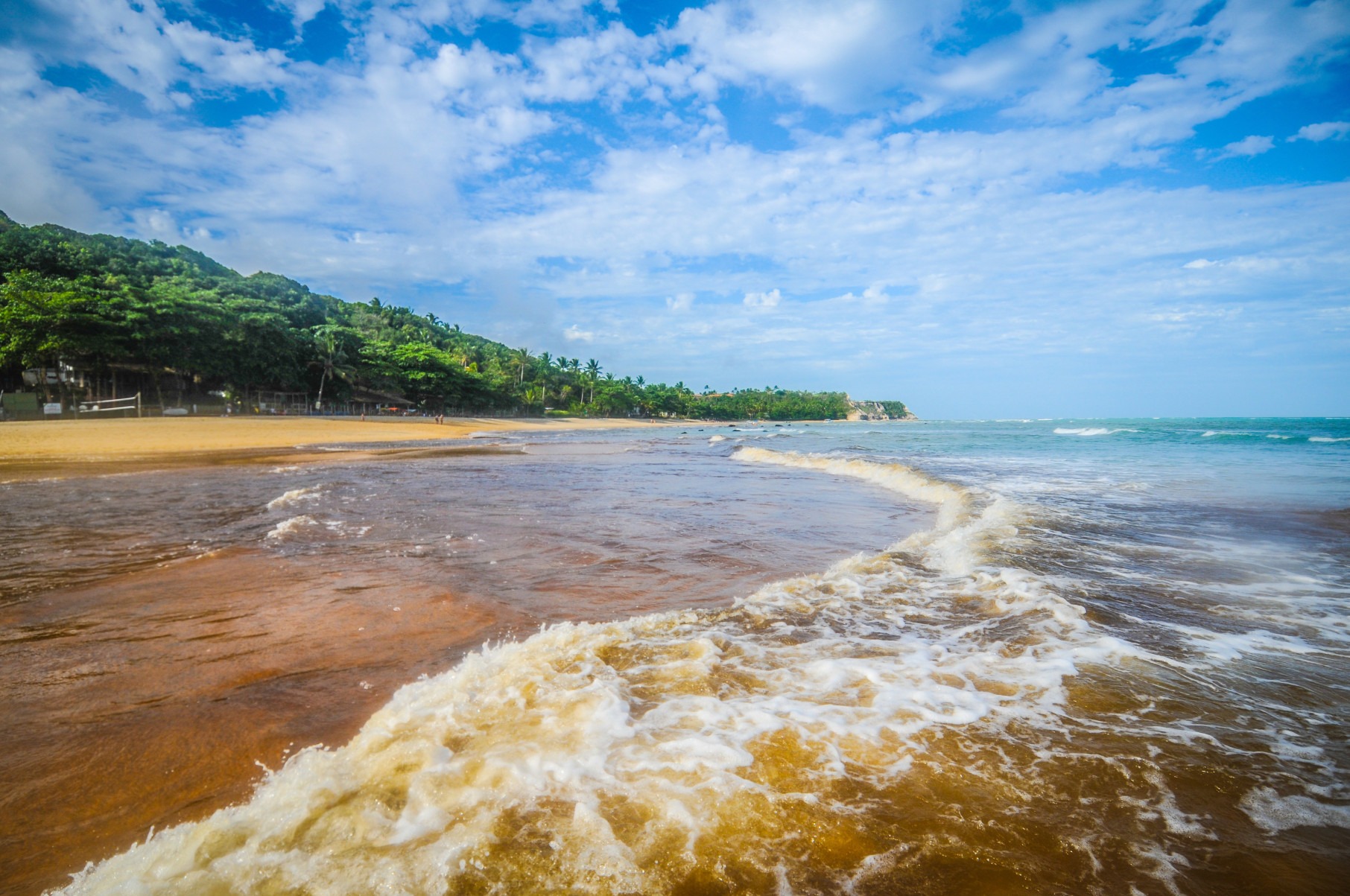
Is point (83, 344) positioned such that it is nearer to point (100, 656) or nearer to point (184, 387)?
point (184, 387)

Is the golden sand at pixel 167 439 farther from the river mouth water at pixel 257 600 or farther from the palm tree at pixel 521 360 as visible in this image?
the palm tree at pixel 521 360

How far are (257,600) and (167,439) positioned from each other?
24988 millimetres

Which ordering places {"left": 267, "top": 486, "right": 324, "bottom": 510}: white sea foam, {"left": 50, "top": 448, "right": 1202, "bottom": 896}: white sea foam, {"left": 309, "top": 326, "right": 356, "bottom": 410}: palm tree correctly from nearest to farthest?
{"left": 50, "top": 448, "right": 1202, "bottom": 896}: white sea foam
{"left": 267, "top": 486, "right": 324, "bottom": 510}: white sea foam
{"left": 309, "top": 326, "right": 356, "bottom": 410}: palm tree

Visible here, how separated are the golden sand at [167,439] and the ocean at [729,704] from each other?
13.0 meters

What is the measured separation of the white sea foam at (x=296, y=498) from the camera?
355 inches

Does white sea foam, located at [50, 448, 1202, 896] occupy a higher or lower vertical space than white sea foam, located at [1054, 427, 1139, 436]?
lower

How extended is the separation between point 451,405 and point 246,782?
69.7 metres

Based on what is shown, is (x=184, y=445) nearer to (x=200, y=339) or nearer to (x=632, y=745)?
(x=200, y=339)

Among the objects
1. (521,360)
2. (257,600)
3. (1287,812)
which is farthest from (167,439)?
(521,360)

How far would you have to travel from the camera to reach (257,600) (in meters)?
4.57

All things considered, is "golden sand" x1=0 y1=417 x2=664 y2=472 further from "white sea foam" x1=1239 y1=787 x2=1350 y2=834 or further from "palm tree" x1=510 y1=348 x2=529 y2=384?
"palm tree" x1=510 y1=348 x2=529 y2=384

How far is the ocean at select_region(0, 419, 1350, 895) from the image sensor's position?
1881 millimetres

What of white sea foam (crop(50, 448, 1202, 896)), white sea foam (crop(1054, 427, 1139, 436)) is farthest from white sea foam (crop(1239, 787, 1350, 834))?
white sea foam (crop(1054, 427, 1139, 436))

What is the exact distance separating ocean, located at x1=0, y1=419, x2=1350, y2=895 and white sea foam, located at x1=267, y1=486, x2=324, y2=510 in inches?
55.5
